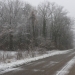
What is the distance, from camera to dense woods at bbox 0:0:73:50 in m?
62.1

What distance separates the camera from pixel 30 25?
72.3 metres

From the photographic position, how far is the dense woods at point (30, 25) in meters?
62.1

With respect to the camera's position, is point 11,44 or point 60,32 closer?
point 11,44

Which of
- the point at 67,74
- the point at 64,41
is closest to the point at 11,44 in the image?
the point at 64,41

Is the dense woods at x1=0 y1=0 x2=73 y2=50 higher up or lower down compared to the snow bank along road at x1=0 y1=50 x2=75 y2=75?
higher up

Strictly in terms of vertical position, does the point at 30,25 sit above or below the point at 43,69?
above

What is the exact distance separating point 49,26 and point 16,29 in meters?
29.5

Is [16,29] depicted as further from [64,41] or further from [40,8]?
[64,41]

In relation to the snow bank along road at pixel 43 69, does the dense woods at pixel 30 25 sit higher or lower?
higher

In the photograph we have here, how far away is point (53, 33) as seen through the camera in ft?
282

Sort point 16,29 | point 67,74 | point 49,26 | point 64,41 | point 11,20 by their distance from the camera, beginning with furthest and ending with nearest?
point 64,41, point 49,26, point 11,20, point 16,29, point 67,74

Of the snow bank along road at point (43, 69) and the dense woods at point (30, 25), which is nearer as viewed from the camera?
the snow bank along road at point (43, 69)

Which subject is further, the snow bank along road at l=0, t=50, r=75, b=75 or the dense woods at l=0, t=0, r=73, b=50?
the dense woods at l=0, t=0, r=73, b=50

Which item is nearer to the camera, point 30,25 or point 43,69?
point 43,69
